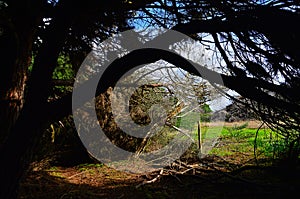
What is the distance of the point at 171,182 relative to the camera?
4.70m

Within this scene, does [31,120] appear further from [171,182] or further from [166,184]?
[171,182]

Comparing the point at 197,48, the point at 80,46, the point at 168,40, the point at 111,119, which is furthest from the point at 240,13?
the point at 111,119

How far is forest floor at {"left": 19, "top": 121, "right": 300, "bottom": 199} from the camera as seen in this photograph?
3.79m

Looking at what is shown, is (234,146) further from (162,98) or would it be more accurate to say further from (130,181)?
(130,181)

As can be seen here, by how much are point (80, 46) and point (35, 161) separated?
8.00 feet

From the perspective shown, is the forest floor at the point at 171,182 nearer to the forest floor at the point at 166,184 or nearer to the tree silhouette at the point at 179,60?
the forest floor at the point at 166,184

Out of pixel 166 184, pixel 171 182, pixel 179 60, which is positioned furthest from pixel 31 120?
pixel 171 182

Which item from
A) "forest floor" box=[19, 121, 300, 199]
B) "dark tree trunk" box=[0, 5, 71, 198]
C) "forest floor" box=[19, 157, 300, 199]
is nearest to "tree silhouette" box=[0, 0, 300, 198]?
"dark tree trunk" box=[0, 5, 71, 198]

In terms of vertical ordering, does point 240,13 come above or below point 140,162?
above

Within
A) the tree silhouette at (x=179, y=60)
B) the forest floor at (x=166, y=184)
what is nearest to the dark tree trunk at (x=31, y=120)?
the tree silhouette at (x=179, y=60)

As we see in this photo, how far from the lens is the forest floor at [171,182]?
12.4 ft

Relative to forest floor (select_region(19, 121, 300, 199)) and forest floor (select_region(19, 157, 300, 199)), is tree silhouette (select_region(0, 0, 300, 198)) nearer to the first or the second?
forest floor (select_region(19, 121, 300, 199))

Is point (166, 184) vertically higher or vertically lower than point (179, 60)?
lower

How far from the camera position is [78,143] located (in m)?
6.46
